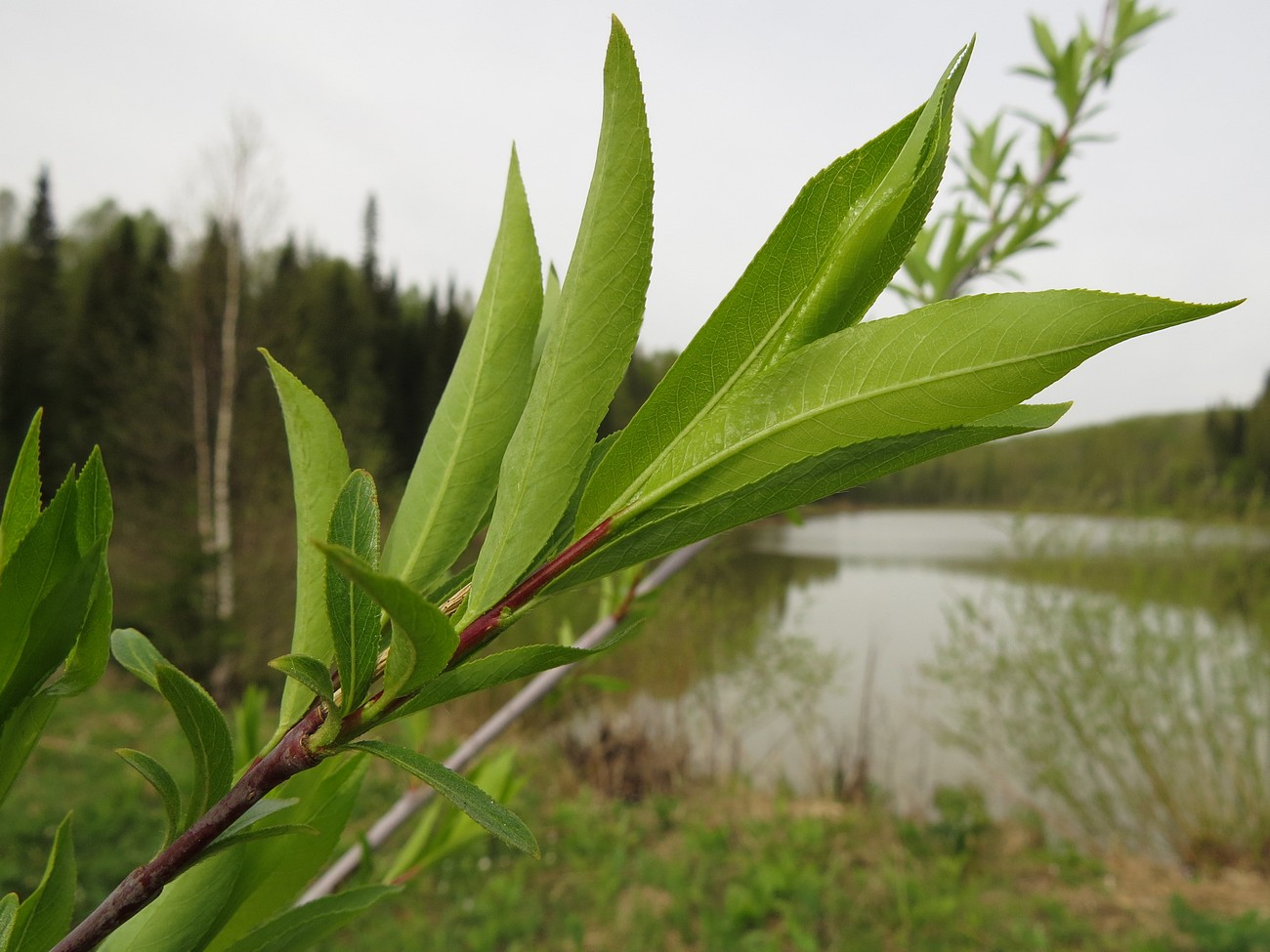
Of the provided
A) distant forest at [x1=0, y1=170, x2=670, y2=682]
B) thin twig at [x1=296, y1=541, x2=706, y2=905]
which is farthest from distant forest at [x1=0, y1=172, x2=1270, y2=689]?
thin twig at [x1=296, y1=541, x2=706, y2=905]

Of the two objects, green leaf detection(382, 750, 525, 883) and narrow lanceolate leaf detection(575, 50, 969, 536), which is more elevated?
narrow lanceolate leaf detection(575, 50, 969, 536)

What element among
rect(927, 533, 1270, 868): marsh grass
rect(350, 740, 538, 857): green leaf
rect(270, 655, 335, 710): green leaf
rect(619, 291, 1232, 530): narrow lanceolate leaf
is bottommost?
rect(927, 533, 1270, 868): marsh grass

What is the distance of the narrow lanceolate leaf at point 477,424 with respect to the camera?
38 centimetres

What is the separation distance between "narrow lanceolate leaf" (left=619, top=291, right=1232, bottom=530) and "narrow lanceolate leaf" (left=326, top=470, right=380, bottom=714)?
4.1 inches

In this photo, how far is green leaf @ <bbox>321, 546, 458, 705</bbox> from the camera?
8.8 inches

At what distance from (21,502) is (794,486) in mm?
333

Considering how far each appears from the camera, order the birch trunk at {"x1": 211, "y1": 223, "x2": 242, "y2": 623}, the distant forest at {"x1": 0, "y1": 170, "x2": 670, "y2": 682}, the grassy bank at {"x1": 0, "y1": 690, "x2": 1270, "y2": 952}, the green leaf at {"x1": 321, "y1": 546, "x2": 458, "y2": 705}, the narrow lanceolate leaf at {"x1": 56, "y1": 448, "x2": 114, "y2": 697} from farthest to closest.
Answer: the birch trunk at {"x1": 211, "y1": 223, "x2": 242, "y2": 623}
the distant forest at {"x1": 0, "y1": 170, "x2": 670, "y2": 682}
the grassy bank at {"x1": 0, "y1": 690, "x2": 1270, "y2": 952}
the narrow lanceolate leaf at {"x1": 56, "y1": 448, "x2": 114, "y2": 697}
the green leaf at {"x1": 321, "y1": 546, "x2": 458, "y2": 705}

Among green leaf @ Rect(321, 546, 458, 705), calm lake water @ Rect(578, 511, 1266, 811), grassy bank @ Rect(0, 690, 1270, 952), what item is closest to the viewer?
green leaf @ Rect(321, 546, 458, 705)

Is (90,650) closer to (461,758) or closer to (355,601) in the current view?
(355,601)

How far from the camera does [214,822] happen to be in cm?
31

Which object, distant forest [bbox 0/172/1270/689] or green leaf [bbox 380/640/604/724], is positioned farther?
distant forest [bbox 0/172/1270/689]

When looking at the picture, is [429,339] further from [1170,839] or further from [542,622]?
[1170,839]

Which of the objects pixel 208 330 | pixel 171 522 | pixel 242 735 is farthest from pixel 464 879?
pixel 208 330

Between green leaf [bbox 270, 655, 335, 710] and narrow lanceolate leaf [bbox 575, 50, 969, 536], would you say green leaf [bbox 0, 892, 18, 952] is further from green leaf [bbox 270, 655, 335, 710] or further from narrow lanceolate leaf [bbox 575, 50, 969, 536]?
narrow lanceolate leaf [bbox 575, 50, 969, 536]
